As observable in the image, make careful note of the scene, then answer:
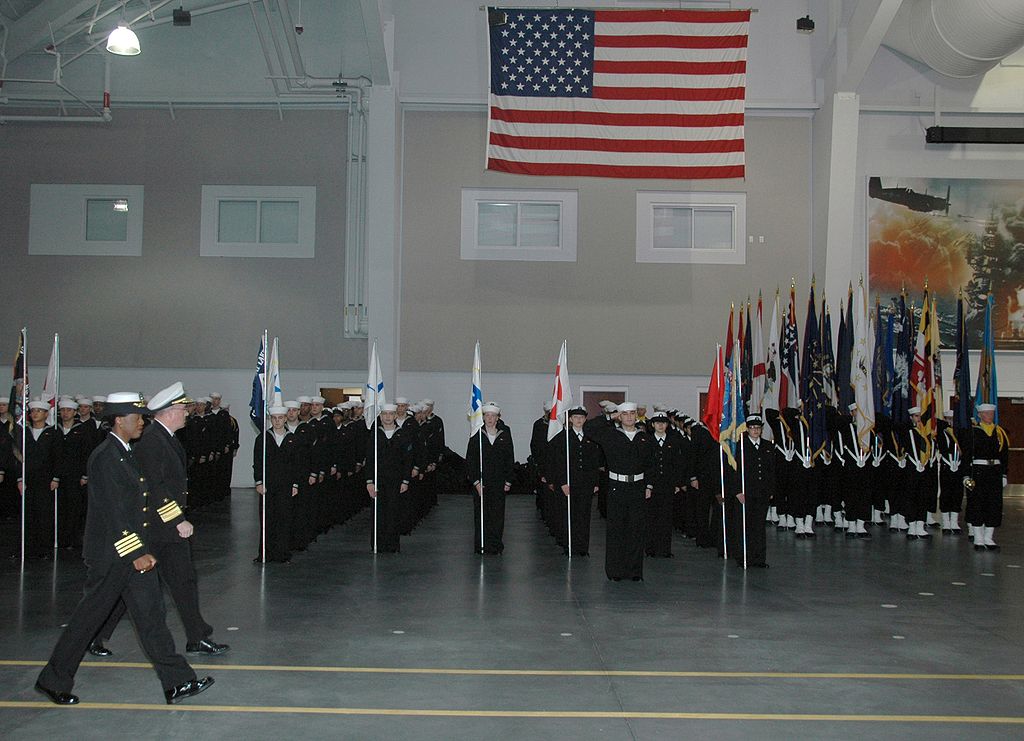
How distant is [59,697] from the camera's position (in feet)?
19.2

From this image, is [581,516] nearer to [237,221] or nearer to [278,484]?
[278,484]

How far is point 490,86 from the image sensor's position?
60.0 ft

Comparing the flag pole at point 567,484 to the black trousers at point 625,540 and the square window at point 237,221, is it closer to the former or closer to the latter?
the black trousers at point 625,540

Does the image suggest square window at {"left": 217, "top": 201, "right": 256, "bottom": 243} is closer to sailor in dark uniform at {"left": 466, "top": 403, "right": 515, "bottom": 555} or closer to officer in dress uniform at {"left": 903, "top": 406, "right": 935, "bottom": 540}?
sailor in dark uniform at {"left": 466, "top": 403, "right": 515, "bottom": 555}

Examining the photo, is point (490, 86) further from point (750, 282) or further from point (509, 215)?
point (750, 282)

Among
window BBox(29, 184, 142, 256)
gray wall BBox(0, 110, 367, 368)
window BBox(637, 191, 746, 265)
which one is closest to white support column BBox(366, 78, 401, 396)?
gray wall BBox(0, 110, 367, 368)

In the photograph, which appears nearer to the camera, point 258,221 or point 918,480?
point 918,480

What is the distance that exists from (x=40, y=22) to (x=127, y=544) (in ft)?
57.0

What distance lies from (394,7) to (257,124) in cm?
384

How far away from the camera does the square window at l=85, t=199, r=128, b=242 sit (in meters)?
21.4

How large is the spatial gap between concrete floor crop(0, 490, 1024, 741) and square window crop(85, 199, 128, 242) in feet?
37.5

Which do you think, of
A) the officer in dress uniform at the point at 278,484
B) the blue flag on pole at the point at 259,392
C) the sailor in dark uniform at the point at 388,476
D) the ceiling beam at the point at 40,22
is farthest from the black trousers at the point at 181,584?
the ceiling beam at the point at 40,22

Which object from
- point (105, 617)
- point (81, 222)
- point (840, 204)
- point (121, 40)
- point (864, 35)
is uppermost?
point (864, 35)

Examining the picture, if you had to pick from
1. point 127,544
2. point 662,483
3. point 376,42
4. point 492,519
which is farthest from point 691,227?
point 127,544
